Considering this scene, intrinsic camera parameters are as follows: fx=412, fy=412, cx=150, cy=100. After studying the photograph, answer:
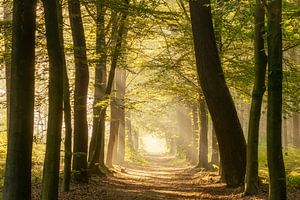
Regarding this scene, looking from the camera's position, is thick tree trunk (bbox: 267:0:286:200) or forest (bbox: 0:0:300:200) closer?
forest (bbox: 0:0:300:200)

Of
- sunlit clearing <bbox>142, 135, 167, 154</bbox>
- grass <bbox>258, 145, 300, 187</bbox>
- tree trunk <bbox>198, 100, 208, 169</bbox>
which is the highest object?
tree trunk <bbox>198, 100, 208, 169</bbox>

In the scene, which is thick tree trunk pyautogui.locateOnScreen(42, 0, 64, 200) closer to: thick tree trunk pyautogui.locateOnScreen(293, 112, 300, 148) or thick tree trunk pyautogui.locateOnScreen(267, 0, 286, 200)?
thick tree trunk pyautogui.locateOnScreen(267, 0, 286, 200)

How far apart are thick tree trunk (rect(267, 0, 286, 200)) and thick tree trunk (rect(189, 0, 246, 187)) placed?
16.8 ft

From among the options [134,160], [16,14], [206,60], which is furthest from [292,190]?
[134,160]

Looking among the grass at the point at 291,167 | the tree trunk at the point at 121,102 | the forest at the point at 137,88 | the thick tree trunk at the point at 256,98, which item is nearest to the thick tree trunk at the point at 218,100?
the forest at the point at 137,88

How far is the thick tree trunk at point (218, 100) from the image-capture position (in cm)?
1249

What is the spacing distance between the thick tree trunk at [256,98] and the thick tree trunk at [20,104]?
5.52 metres

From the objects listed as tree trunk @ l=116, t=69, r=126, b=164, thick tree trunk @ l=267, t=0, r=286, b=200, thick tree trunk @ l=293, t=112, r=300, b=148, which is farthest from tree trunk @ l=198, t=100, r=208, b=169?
Result: thick tree trunk @ l=267, t=0, r=286, b=200

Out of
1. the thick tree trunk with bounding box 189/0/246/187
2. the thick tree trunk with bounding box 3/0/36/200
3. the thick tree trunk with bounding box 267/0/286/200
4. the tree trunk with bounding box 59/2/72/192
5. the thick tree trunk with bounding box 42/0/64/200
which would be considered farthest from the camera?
the thick tree trunk with bounding box 189/0/246/187

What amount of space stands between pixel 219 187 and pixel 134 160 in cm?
2282

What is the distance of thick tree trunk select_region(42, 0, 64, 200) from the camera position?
24.1 feet

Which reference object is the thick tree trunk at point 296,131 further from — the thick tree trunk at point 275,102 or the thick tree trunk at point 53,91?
the thick tree trunk at point 53,91

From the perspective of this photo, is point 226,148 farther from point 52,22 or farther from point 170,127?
point 170,127

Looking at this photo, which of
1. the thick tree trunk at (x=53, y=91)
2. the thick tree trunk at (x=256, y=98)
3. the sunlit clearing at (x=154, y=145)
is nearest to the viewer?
the thick tree trunk at (x=53, y=91)
